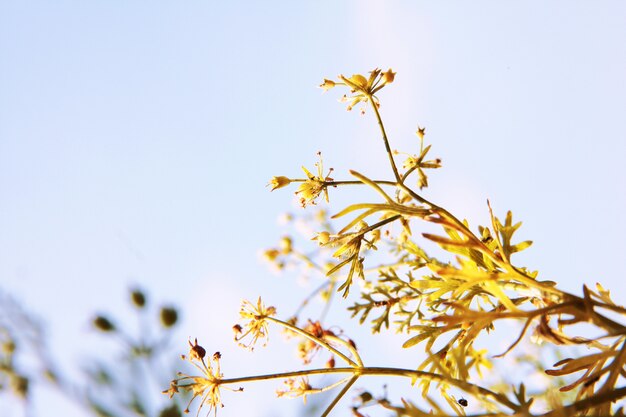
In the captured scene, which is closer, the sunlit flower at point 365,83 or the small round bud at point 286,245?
the sunlit flower at point 365,83

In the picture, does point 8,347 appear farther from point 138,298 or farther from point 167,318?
point 167,318

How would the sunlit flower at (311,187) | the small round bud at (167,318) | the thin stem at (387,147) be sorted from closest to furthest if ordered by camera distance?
the thin stem at (387,147) < the sunlit flower at (311,187) < the small round bud at (167,318)

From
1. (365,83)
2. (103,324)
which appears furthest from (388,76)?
(103,324)

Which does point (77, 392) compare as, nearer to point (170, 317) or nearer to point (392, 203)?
point (170, 317)

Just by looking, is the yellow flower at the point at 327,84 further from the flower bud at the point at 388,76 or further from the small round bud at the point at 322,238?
the small round bud at the point at 322,238

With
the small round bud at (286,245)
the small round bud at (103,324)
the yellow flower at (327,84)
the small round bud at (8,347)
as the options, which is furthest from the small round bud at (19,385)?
the yellow flower at (327,84)

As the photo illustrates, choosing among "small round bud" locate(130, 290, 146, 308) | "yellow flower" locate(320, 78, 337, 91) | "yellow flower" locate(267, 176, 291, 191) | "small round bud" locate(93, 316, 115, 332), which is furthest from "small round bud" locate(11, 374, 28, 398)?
"yellow flower" locate(320, 78, 337, 91)

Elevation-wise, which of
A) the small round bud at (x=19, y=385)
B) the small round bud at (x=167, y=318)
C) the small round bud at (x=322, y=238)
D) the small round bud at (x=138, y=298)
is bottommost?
the small round bud at (x=322, y=238)

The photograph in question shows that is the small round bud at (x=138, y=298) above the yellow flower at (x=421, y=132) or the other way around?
above

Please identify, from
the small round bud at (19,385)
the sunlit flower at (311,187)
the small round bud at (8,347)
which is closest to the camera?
the sunlit flower at (311,187)

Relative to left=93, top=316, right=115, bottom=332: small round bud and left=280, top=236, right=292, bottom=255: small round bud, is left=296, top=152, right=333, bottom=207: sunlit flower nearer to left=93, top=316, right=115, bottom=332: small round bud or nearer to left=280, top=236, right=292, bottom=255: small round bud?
left=280, top=236, right=292, bottom=255: small round bud
